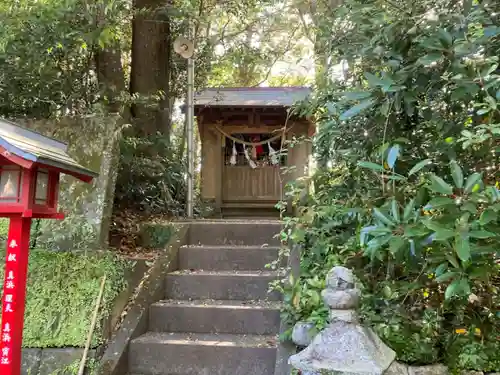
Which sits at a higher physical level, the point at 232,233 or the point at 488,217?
the point at 488,217

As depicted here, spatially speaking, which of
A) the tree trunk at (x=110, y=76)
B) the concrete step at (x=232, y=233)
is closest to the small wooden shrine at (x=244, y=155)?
the tree trunk at (x=110, y=76)

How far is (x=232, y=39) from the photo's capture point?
9.77 metres

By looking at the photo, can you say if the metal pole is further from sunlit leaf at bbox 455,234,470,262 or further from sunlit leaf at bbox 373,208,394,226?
sunlit leaf at bbox 455,234,470,262

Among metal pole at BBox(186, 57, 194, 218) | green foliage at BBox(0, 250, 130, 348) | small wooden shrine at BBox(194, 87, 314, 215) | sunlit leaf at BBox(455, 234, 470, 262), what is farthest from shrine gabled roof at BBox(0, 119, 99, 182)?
small wooden shrine at BBox(194, 87, 314, 215)

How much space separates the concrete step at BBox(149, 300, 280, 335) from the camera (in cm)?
392

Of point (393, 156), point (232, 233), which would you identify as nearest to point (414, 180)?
point (393, 156)

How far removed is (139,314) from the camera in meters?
3.94

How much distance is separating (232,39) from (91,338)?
25.2 feet

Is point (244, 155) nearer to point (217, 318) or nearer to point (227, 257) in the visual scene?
point (227, 257)

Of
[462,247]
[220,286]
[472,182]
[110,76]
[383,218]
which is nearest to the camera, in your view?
[462,247]

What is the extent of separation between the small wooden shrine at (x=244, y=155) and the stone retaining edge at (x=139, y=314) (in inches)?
162

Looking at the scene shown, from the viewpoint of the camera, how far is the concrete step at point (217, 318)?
3.92 m

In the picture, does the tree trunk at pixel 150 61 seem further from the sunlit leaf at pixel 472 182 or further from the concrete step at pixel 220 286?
the sunlit leaf at pixel 472 182

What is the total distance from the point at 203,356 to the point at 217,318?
0.44 m
